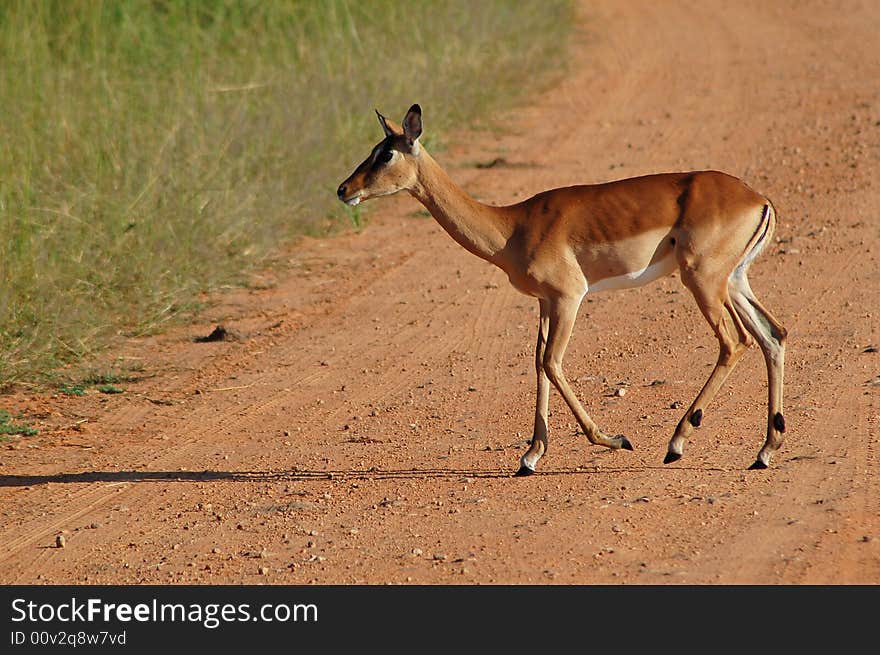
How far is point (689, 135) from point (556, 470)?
8.56m

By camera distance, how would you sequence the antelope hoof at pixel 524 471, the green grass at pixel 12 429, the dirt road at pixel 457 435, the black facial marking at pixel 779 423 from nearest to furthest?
1. the dirt road at pixel 457 435
2. the black facial marking at pixel 779 423
3. the antelope hoof at pixel 524 471
4. the green grass at pixel 12 429

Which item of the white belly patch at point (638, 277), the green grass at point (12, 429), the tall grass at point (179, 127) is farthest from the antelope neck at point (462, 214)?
the tall grass at point (179, 127)

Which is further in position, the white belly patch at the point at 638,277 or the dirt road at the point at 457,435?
the white belly patch at the point at 638,277

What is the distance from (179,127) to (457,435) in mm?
5168

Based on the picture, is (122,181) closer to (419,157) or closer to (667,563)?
(419,157)

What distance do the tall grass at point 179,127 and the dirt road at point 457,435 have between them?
16.1 inches

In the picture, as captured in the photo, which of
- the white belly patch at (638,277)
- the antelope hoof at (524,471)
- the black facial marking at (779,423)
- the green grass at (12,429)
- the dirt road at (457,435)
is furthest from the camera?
the green grass at (12,429)

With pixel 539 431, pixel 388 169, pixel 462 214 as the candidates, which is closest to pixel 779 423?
pixel 539 431

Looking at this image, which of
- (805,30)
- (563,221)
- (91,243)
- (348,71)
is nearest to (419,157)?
(563,221)

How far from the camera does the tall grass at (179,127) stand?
30.3 ft

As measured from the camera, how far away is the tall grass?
9250 mm

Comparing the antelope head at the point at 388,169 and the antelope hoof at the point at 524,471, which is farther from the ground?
the antelope head at the point at 388,169

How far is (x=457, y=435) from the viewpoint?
7234mm

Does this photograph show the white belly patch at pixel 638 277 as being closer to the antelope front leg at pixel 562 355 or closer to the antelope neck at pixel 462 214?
the antelope front leg at pixel 562 355
